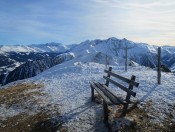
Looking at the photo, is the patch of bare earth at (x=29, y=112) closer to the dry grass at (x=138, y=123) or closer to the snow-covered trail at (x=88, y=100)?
the snow-covered trail at (x=88, y=100)

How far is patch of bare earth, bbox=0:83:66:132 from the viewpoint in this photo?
17.4m

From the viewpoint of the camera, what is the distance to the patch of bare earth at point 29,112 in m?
17.4

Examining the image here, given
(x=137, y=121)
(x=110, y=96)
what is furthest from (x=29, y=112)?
(x=137, y=121)

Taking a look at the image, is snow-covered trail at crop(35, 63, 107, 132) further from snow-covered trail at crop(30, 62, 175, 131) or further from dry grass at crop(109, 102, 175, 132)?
dry grass at crop(109, 102, 175, 132)

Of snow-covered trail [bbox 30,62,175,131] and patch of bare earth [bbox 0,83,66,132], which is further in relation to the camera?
patch of bare earth [bbox 0,83,66,132]

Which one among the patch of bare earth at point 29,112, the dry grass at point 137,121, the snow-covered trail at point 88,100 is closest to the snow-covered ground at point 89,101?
the snow-covered trail at point 88,100

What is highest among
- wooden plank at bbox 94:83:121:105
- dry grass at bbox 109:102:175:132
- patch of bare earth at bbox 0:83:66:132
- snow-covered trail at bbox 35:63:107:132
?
wooden plank at bbox 94:83:121:105

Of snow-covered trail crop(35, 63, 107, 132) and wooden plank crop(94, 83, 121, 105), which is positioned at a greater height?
A: wooden plank crop(94, 83, 121, 105)

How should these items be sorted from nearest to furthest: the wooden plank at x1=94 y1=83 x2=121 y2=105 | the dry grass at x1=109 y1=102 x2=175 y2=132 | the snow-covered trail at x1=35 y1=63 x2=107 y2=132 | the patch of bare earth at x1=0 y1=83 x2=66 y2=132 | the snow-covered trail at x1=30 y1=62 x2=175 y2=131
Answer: the dry grass at x1=109 y1=102 x2=175 y2=132 < the wooden plank at x1=94 y1=83 x2=121 y2=105 < the snow-covered trail at x1=35 y1=63 x2=107 y2=132 < the snow-covered trail at x1=30 y1=62 x2=175 y2=131 < the patch of bare earth at x1=0 y1=83 x2=66 y2=132

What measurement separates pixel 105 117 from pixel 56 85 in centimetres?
1325

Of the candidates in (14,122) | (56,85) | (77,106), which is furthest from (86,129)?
(56,85)

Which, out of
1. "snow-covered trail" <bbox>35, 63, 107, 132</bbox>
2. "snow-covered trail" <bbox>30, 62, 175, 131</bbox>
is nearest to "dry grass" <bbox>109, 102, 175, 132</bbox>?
"snow-covered trail" <bbox>30, 62, 175, 131</bbox>

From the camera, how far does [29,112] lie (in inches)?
806

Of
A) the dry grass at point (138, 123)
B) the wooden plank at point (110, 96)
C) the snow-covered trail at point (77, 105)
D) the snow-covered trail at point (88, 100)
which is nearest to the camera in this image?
the dry grass at point (138, 123)
